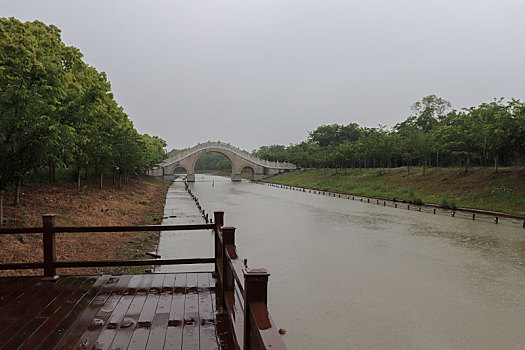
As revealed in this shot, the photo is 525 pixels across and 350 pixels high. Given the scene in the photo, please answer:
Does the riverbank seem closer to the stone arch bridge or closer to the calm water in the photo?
the calm water

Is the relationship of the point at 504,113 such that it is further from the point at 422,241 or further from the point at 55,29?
the point at 55,29

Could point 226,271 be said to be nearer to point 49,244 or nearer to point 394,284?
point 49,244

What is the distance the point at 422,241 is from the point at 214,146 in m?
67.5

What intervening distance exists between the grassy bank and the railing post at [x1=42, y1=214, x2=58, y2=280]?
77.3 ft

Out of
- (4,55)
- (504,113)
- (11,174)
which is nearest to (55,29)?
(4,55)

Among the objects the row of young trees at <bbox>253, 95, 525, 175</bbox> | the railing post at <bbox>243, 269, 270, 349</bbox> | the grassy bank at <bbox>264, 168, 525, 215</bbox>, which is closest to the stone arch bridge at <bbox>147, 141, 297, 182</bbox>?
the row of young trees at <bbox>253, 95, 525, 175</bbox>

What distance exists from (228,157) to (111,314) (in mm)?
75077

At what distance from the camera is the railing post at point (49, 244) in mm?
5016

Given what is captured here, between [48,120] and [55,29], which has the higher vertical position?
[55,29]

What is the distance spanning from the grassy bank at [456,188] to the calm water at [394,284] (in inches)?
287

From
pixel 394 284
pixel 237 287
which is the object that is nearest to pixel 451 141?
pixel 394 284

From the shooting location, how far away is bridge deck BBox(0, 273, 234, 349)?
350 centimetres

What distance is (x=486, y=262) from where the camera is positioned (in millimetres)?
10570

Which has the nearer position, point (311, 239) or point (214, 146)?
point (311, 239)
